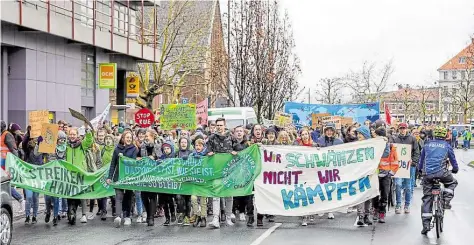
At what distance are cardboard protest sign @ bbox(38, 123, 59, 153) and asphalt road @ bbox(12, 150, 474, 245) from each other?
4.58ft

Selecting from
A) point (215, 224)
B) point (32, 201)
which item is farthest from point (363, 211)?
point (32, 201)

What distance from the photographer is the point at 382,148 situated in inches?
533

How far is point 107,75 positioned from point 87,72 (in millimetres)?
845

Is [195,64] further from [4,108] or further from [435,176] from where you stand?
[435,176]

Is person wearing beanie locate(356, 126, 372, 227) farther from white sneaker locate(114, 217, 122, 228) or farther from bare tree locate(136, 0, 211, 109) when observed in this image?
bare tree locate(136, 0, 211, 109)

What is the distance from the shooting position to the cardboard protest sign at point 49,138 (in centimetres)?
1376

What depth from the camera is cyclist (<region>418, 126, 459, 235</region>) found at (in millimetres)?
11852

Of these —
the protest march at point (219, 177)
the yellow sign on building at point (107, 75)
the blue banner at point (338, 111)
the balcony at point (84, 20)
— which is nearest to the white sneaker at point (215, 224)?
the protest march at point (219, 177)

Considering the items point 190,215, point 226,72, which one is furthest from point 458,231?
point 226,72

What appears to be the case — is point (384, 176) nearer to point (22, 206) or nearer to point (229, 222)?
point (229, 222)

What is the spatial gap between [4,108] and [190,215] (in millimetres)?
12493

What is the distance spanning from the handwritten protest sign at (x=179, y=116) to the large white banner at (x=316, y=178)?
6510mm

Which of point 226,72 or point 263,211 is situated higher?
point 226,72

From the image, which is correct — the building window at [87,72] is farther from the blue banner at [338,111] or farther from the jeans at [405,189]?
the jeans at [405,189]
